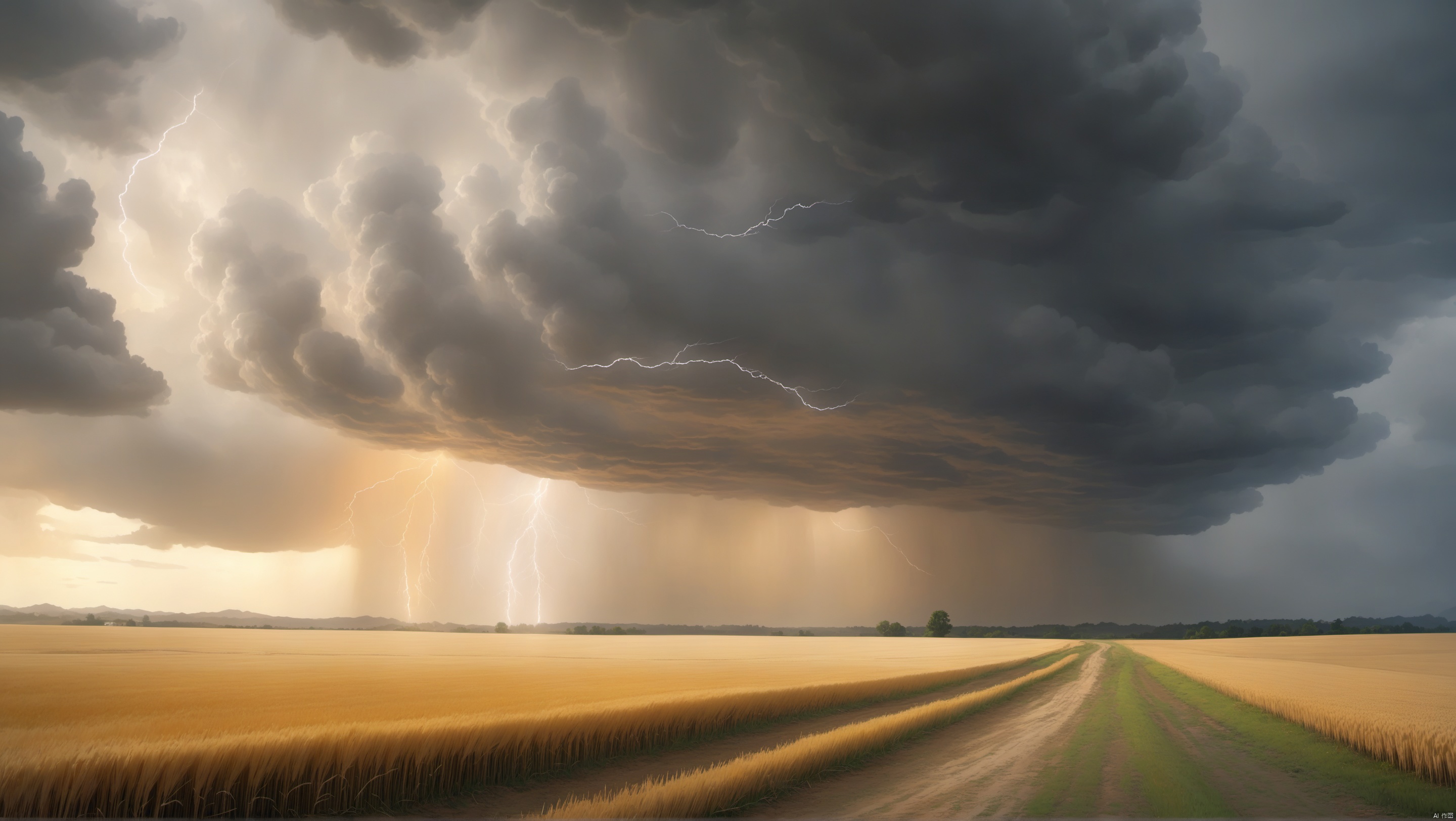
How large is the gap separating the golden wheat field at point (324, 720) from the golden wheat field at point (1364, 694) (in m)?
13.8

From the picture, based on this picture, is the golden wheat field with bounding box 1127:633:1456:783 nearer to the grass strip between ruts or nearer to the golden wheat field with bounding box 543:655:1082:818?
the grass strip between ruts

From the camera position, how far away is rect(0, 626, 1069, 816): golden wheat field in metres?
9.27

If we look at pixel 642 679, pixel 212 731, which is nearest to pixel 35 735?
pixel 212 731

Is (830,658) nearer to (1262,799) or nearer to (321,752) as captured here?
(1262,799)

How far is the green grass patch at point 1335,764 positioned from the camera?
1212cm

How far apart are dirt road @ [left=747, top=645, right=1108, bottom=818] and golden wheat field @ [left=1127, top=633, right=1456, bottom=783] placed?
6.91 metres

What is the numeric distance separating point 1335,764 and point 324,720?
2279 centimetres

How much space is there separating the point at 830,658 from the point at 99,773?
4904 cm

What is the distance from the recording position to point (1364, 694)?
24203 mm

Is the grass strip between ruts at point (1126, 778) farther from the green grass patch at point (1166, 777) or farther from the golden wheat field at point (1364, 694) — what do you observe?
the golden wheat field at point (1364, 694)

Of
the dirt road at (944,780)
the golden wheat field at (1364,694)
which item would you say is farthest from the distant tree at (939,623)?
the dirt road at (944,780)

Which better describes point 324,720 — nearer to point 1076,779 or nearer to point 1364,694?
point 1076,779

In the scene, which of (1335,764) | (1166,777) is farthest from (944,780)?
(1335,764)

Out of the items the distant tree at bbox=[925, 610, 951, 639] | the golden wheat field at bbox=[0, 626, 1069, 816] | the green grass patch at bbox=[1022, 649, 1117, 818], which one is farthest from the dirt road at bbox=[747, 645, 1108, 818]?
the distant tree at bbox=[925, 610, 951, 639]
